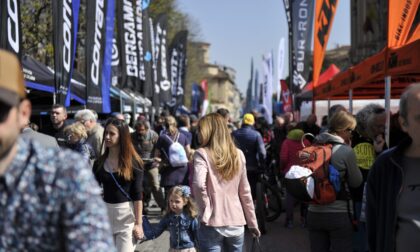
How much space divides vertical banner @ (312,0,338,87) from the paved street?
11.7 feet

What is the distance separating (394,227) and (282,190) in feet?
35.9

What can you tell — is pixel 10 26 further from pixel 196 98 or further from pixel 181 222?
pixel 196 98

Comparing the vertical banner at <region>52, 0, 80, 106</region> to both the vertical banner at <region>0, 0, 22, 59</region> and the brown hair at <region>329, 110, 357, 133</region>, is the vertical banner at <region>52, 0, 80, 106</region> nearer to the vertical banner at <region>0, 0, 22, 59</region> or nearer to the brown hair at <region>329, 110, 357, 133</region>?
the vertical banner at <region>0, 0, 22, 59</region>

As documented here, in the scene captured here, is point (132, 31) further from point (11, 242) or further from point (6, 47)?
point (11, 242)

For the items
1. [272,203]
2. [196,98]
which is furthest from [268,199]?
[196,98]

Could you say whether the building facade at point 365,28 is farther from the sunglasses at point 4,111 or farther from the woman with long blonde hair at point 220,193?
the sunglasses at point 4,111

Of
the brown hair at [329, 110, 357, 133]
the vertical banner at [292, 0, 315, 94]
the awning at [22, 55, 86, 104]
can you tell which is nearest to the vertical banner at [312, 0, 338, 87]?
the vertical banner at [292, 0, 315, 94]

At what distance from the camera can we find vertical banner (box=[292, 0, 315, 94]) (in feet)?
48.4

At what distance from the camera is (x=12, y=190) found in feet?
5.94

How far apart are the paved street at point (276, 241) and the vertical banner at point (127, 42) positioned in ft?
21.0

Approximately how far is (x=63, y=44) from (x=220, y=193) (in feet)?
17.6

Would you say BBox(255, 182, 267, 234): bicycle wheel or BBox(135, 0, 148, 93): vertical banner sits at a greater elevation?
BBox(135, 0, 148, 93): vertical banner

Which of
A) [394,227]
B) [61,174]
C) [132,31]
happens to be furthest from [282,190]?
[61,174]

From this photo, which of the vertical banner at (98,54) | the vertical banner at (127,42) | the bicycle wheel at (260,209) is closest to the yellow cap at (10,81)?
the bicycle wheel at (260,209)
